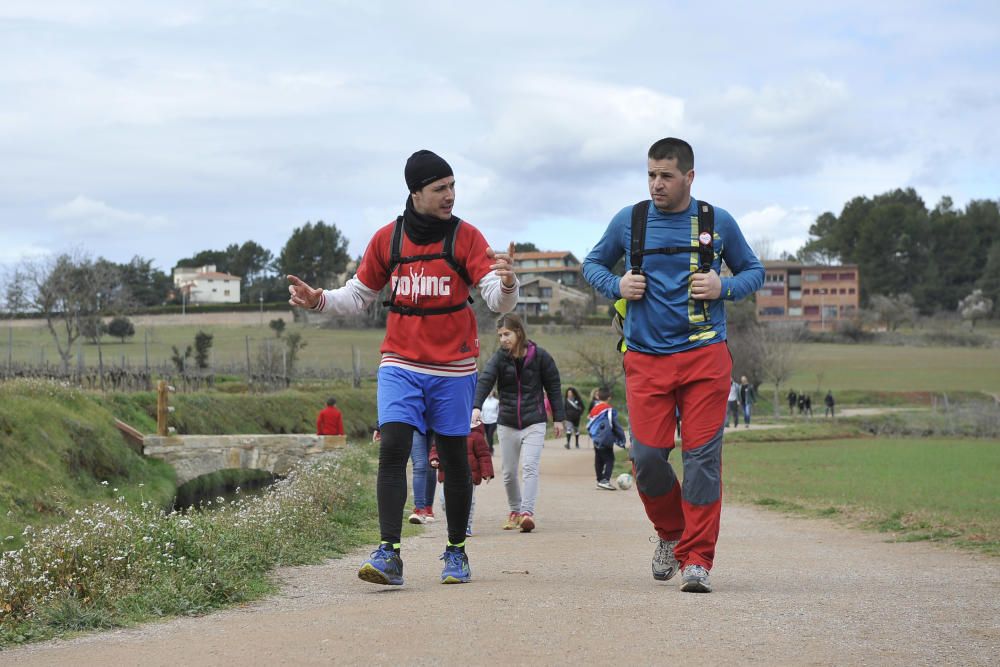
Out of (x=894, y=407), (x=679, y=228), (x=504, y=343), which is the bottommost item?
(x=894, y=407)

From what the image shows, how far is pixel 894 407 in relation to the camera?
7481cm

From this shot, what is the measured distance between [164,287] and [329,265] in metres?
15.5

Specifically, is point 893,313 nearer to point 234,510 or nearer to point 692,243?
point 234,510

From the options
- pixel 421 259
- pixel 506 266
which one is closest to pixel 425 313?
pixel 421 259

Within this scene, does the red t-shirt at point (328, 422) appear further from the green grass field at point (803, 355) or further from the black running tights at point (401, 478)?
the green grass field at point (803, 355)

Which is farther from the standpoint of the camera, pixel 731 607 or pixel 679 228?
pixel 679 228

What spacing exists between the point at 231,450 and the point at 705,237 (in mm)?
23406

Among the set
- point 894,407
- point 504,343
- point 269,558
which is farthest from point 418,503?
point 894,407

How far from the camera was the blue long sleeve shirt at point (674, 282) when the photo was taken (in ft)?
22.1

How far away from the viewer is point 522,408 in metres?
11.9

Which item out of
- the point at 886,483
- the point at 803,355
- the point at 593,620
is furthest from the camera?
the point at 803,355

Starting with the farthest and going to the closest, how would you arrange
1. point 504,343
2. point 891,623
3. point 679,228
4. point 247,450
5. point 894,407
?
point 894,407 < point 247,450 < point 504,343 < point 679,228 < point 891,623

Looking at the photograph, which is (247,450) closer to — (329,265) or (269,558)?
(269,558)

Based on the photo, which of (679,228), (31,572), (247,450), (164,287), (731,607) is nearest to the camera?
(731,607)
